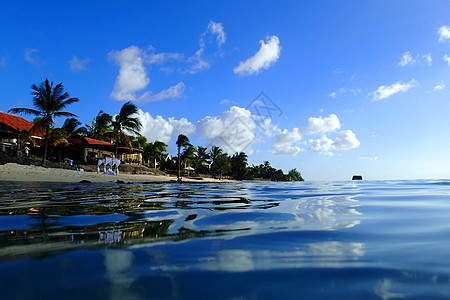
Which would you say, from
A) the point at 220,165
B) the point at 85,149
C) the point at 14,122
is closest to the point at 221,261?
the point at 14,122

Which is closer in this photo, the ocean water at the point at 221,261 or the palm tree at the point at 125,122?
the ocean water at the point at 221,261

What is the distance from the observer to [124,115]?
28.3 metres

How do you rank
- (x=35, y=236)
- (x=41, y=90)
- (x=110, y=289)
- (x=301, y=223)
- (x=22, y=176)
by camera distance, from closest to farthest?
1. (x=110, y=289)
2. (x=35, y=236)
3. (x=301, y=223)
4. (x=22, y=176)
5. (x=41, y=90)

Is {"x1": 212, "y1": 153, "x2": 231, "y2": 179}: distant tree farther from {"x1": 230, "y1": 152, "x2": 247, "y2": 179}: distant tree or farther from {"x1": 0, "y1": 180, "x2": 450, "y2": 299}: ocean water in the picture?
{"x1": 0, "y1": 180, "x2": 450, "y2": 299}: ocean water

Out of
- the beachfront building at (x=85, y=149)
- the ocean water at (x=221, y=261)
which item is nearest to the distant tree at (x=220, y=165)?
the beachfront building at (x=85, y=149)

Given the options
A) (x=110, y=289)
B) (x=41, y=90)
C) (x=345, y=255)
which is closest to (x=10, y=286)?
(x=110, y=289)

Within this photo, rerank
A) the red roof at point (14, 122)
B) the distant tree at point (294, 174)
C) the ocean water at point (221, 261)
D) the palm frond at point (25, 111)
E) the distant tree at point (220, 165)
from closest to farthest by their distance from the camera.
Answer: the ocean water at point (221, 261) < the palm frond at point (25, 111) < the red roof at point (14, 122) < the distant tree at point (220, 165) < the distant tree at point (294, 174)

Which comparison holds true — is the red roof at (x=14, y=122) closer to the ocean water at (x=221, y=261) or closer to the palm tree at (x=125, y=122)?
the palm tree at (x=125, y=122)

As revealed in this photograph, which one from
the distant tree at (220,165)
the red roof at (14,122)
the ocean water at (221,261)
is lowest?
the ocean water at (221,261)

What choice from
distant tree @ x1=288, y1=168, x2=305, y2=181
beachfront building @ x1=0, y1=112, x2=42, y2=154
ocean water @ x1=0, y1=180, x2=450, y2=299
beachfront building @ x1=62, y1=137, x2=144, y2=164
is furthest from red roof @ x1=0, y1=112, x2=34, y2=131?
distant tree @ x1=288, y1=168, x2=305, y2=181

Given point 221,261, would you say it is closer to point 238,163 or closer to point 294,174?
point 238,163

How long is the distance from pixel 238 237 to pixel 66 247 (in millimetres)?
1038

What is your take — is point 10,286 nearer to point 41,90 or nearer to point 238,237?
point 238,237

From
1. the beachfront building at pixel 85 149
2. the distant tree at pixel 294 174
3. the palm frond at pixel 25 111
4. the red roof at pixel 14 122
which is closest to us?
the palm frond at pixel 25 111
